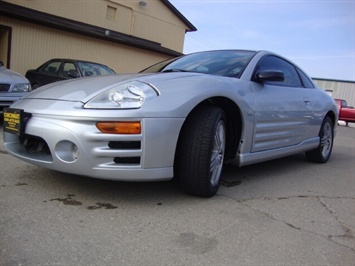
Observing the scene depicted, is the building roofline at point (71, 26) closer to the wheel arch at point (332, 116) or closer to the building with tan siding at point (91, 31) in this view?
the building with tan siding at point (91, 31)

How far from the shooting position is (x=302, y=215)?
295 centimetres

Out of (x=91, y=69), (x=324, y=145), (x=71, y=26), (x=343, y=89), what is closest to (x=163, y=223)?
(x=324, y=145)

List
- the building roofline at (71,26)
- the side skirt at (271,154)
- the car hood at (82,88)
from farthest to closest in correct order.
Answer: the building roofline at (71,26)
the side skirt at (271,154)
the car hood at (82,88)

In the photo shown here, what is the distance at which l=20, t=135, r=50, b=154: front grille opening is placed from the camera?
284cm

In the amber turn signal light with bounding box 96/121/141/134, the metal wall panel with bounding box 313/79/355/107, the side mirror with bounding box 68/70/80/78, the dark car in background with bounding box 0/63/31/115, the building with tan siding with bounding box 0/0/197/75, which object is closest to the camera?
the amber turn signal light with bounding box 96/121/141/134

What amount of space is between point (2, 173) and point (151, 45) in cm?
1511

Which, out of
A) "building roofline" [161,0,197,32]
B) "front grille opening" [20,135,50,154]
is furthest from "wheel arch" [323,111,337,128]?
"building roofline" [161,0,197,32]

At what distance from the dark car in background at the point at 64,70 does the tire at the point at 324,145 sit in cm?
588

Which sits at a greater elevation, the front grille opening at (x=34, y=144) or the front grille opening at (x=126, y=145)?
the front grille opening at (x=126, y=145)

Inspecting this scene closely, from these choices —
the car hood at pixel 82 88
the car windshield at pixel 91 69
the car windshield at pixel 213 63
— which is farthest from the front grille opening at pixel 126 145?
the car windshield at pixel 91 69

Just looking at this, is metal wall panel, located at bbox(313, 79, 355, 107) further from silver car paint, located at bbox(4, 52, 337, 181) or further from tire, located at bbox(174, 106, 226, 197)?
tire, located at bbox(174, 106, 226, 197)

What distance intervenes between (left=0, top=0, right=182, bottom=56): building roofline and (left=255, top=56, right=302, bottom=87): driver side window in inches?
396

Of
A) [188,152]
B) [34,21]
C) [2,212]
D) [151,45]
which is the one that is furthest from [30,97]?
[151,45]

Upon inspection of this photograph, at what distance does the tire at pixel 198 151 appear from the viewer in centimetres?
285
